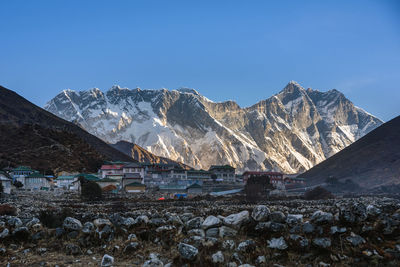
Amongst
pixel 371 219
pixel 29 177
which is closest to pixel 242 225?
pixel 371 219

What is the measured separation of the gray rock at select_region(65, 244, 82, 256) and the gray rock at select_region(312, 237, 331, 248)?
666cm

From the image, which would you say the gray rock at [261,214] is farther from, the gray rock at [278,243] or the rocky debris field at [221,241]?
the gray rock at [278,243]

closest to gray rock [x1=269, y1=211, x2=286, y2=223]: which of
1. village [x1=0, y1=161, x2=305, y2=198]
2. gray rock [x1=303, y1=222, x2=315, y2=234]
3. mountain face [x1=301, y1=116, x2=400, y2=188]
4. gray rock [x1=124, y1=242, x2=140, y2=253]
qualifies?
gray rock [x1=303, y1=222, x2=315, y2=234]

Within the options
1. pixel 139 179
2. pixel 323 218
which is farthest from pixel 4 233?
pixel 139 179

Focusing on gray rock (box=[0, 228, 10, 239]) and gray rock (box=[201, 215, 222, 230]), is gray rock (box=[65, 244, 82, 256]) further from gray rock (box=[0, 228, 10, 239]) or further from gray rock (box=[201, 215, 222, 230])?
gray rock (box=[201, 215, 222, 230])

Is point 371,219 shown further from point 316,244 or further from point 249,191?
point 249,191

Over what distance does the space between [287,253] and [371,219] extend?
2.88 meters

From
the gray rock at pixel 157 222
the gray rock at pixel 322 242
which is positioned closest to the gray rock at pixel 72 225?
the gray rock at pixel 157 222

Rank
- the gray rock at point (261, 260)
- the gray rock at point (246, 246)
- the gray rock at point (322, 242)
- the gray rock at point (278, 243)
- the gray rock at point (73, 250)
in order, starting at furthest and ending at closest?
the gray rock at point (73, 250), the gray rock at point (246, 246), the gray rock at point (278, 243), the gray rock at point (322, 242), the gray rock at point (261, 260)

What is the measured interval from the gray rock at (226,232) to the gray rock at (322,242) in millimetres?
2351

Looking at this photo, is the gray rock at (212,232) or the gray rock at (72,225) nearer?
the gray rock at (212,232)

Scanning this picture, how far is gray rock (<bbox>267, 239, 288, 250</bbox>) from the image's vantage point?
27.4 feet

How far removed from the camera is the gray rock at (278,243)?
835cm

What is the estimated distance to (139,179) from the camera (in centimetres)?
8175
